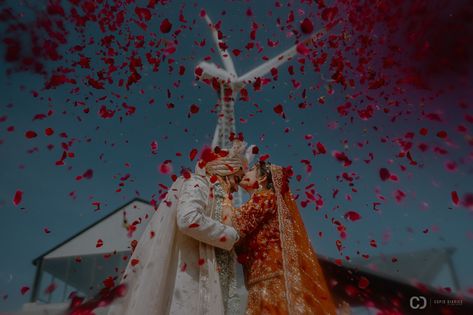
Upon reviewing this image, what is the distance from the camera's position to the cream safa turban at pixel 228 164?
486cm

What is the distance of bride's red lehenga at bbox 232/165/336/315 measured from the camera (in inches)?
154

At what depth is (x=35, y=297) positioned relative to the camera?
744 inches

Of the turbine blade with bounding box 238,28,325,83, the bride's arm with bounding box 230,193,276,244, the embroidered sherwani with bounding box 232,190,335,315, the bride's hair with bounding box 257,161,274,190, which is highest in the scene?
the turbine blade with bounding box 238,28,325,83

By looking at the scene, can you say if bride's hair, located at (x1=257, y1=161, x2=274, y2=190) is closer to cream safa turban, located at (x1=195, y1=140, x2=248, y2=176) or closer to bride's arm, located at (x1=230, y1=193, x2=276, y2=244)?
cream safa turban, located at (x1=195, y1=140, x2=248, y2=176)

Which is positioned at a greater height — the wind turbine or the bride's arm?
the wind turbine

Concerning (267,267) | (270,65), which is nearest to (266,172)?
(267,267)

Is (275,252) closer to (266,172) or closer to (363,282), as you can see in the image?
(266,172)

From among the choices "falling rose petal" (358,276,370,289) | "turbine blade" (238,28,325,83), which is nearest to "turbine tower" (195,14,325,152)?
"turbine blade" (238,28,325,83)

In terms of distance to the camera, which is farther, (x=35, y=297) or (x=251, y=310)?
(x=35, y=297)

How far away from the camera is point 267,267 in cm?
420

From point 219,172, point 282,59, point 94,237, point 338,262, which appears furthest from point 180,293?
point 282,59

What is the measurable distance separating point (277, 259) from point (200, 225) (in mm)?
966

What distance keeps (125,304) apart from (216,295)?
2.92 feet

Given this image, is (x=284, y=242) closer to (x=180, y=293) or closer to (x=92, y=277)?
(x=180, y=293)
